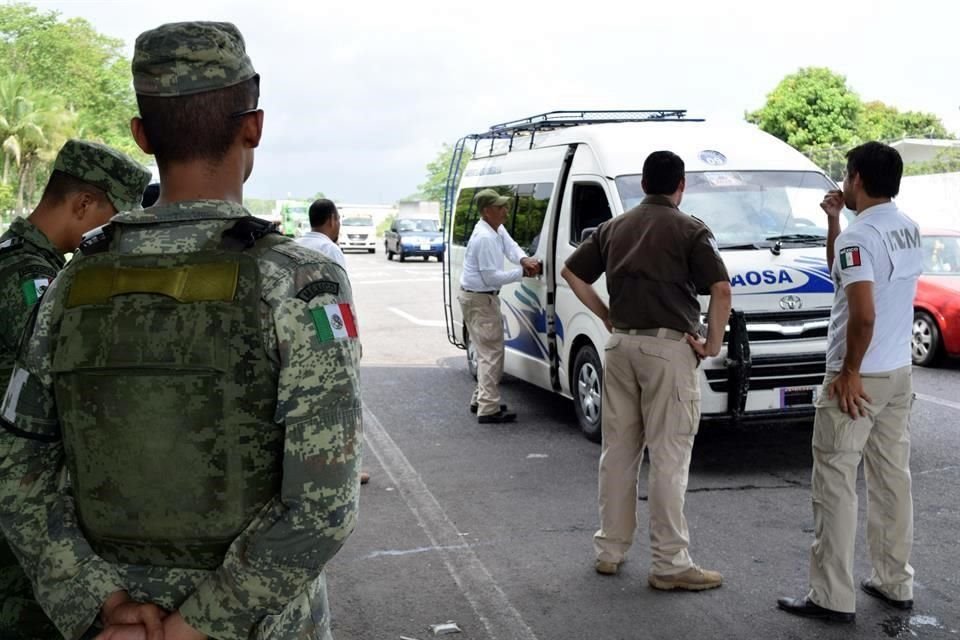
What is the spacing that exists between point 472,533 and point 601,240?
181 cm

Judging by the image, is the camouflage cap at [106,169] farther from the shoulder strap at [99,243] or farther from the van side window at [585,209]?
the van side window at [585,209]

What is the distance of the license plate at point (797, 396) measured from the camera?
6.84m

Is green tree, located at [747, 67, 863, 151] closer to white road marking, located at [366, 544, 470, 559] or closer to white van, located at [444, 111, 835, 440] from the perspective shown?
white van, located at [444, 111, 835, 440]

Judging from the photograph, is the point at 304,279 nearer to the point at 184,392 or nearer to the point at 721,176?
the point at 184,392

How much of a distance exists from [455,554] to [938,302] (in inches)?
309

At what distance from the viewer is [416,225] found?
129ft

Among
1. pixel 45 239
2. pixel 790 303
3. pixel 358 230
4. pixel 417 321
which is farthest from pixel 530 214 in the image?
pixel 358 230

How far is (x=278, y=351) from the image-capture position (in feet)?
5.78

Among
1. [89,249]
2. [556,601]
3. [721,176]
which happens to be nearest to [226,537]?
[89,249]

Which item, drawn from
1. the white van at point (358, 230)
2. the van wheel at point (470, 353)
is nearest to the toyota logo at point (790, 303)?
the van wheel at point (470, 353)

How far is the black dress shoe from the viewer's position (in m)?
4.38

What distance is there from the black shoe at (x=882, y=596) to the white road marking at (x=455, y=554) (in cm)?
160

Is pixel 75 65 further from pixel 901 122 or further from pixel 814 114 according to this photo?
pixel 901 122

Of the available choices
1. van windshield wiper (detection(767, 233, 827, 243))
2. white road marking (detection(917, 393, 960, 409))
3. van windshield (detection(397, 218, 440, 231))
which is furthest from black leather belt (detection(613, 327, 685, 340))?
van windshield (detection(397, 218, 440, 231))
